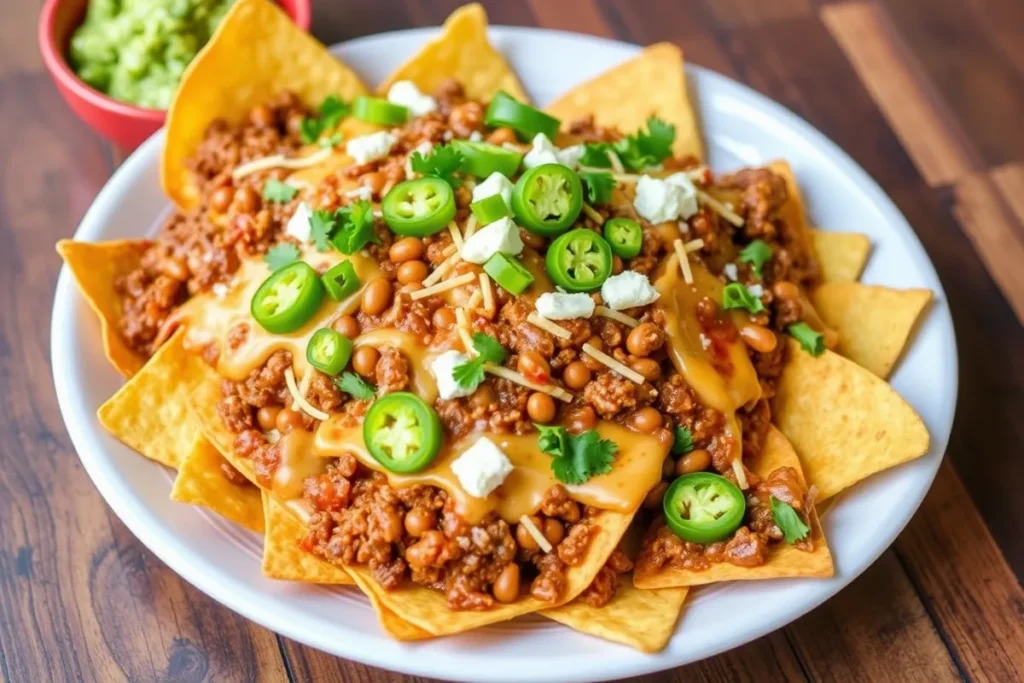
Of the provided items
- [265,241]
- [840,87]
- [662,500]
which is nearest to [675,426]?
[662,500]

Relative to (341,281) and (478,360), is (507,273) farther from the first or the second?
(341,281)

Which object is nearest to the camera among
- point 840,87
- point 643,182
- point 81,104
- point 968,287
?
point 643,182

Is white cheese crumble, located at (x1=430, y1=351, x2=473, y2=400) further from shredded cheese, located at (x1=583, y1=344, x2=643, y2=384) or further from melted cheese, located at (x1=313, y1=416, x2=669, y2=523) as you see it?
shredded cheese, located at (x1=583, y1=344, x2=643, y2=384)

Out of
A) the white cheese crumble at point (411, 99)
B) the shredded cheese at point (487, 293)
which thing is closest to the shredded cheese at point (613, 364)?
the shredded cheese at point (487, 293)

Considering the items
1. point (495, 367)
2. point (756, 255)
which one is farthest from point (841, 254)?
point (495, 367)

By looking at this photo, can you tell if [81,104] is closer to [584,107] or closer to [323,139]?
[323,139]

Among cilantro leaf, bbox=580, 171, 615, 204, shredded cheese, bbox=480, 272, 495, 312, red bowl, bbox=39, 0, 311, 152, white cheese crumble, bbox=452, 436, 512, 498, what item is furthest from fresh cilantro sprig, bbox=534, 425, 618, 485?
red bowl, bbox=39, 0, 311, 152
